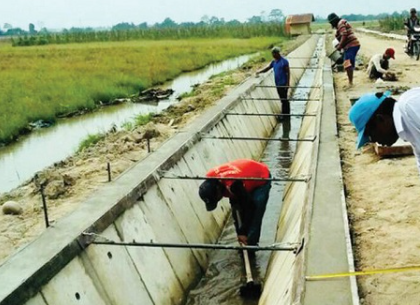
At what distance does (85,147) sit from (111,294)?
639cm

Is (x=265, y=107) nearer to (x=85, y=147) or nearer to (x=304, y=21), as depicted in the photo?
(x=85, y=147)

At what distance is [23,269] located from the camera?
3.58 m

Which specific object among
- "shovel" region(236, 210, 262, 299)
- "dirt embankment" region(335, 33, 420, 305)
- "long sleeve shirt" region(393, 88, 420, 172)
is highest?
"long sleeve shirt" region(393, 88, 420, 172)

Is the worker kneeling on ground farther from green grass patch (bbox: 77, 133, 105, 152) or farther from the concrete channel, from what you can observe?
green grass patch (bbox: 77, 133, 105, 152)

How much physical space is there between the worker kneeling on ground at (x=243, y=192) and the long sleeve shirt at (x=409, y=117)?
103 inches

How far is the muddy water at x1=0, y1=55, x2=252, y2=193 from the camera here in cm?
960

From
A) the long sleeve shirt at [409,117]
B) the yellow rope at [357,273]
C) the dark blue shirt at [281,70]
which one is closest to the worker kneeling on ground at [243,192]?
the yellow rope at [357,273]

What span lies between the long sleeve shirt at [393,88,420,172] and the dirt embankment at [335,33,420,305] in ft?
3.95

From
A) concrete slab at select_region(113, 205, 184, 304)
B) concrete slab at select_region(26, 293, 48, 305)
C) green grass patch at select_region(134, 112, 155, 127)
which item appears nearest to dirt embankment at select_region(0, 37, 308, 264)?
green grass patch at select_region(134, 112, 155, 127)

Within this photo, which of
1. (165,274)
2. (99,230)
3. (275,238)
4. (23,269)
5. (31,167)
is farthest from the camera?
(31,167)

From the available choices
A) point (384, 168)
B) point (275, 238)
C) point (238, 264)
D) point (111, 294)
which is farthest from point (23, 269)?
point (384, 168)

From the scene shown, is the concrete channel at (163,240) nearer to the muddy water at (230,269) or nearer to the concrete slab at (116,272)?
the concrete slab at (116,272)

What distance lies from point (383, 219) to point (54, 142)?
30.1 feet

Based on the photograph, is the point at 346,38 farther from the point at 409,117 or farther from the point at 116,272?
the point at 409,117
